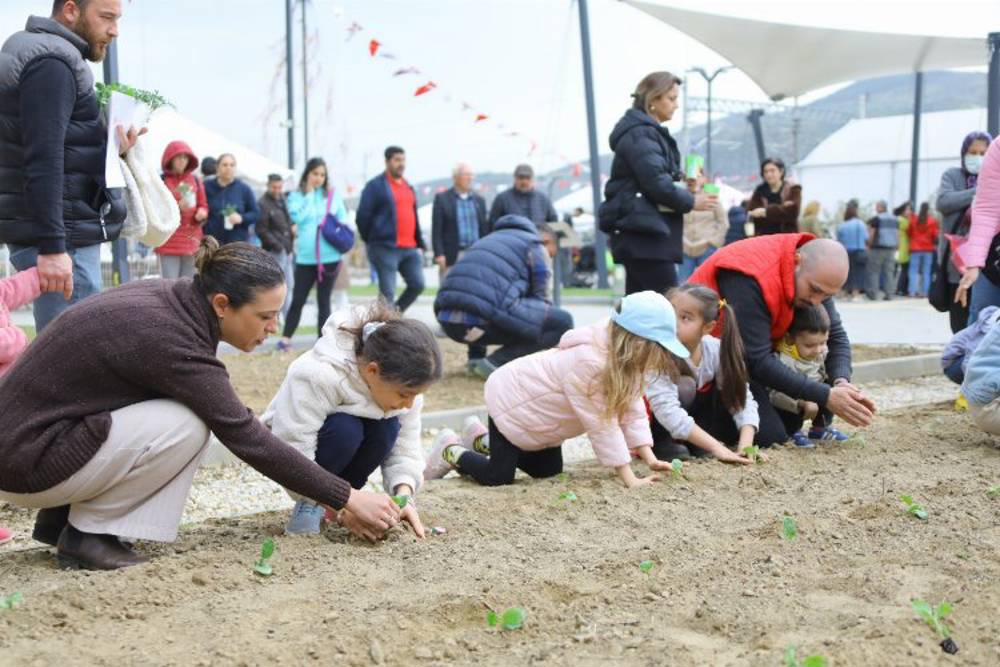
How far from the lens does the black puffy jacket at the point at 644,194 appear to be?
6492 millimetres

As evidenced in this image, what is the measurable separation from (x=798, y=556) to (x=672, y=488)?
3.48 ft

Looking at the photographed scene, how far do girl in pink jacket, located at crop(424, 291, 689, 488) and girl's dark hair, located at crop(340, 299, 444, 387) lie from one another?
1.03 metres

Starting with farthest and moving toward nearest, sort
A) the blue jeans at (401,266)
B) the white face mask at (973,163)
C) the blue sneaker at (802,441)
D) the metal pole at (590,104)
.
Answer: the metal pole at (590,104) → the blue jeans at (401,266) → the white face mask at (973,163) → the blue sneaker at (802,441)

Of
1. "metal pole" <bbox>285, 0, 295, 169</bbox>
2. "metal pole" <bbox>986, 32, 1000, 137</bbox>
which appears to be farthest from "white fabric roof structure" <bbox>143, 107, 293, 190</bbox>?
"metal pole" <bbox>986, 32, 1000, 137</bbox>

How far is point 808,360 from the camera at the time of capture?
5.53 meters

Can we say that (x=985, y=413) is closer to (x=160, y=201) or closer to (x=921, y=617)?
(x=921, y=617)

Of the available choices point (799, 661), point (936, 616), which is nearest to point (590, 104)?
point (936, 616)

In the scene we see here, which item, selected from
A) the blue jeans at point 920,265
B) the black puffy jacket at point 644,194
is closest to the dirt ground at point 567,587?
the black puffy jacket at point 644,194

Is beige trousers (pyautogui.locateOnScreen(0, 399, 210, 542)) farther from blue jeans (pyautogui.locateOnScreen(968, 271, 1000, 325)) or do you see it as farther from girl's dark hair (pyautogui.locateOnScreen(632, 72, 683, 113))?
blue jeans (pyautogui.locateOnScreen(968, 271, 1000, 325))

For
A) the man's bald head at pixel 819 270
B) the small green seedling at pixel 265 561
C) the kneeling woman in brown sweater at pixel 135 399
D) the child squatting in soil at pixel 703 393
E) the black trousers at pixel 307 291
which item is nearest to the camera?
the kneeling woman in brown sweater at pixel 135 399

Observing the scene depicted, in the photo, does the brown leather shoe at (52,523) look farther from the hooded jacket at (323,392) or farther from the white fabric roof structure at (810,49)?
the white fabric roof structure at (810,49)

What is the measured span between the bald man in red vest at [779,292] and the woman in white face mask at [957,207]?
2053 mm

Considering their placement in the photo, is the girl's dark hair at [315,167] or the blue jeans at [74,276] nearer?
the blue jeans at [74,276]

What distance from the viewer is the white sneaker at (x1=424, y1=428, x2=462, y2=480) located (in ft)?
16.9
